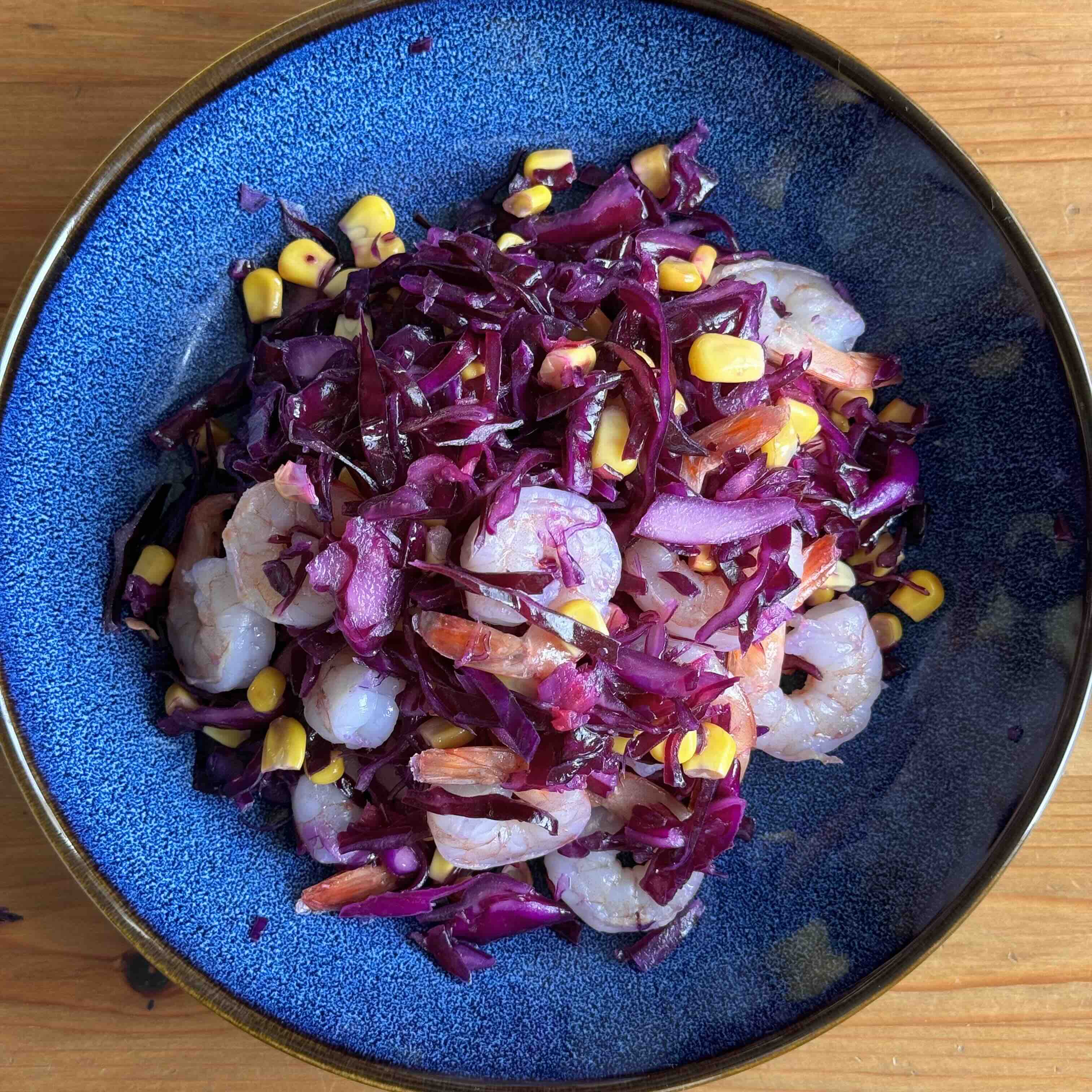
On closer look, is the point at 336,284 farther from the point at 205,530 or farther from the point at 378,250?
the point at 205,530

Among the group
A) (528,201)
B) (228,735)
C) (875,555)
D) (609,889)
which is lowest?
(609,889)

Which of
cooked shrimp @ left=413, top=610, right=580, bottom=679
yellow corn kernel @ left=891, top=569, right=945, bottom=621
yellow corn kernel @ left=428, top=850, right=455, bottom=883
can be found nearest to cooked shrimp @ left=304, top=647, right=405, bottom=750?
cooked shrimp @ left=413, top=610, right=580, bottom=679

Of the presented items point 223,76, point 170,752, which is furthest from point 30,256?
point 170,752

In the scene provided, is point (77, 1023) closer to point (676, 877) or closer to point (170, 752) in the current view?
point (170, 752)

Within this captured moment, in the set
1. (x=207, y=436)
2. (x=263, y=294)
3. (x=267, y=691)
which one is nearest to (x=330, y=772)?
(x=267, y=691)

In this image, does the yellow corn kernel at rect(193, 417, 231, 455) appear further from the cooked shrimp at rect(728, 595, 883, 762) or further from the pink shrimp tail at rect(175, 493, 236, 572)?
the cooked shrimp at rect(728, 595, 883, 762)
